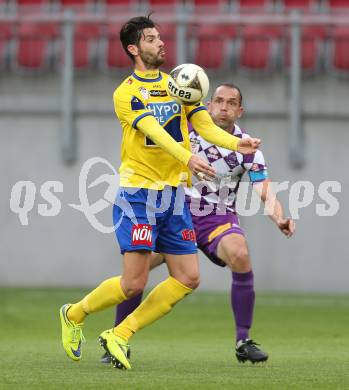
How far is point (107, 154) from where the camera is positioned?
15.7m

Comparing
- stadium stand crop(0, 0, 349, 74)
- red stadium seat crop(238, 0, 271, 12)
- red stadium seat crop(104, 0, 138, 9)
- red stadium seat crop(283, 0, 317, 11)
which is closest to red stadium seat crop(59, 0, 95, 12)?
red stadium seat crop(104, 0, 138, 9)

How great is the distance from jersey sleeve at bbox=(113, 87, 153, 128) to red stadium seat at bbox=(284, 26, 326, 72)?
8505mm

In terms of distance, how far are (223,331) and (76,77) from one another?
5754 millimetres

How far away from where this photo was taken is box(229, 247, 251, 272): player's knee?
320 inches

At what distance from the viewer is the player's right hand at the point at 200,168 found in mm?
7031

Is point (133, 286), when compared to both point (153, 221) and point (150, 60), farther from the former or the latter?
point (150, 60)

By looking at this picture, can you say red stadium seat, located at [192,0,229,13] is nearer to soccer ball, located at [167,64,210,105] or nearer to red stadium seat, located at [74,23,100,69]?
red stadium seat, located at [74,23,100,69]

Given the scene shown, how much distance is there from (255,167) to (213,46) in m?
7.81

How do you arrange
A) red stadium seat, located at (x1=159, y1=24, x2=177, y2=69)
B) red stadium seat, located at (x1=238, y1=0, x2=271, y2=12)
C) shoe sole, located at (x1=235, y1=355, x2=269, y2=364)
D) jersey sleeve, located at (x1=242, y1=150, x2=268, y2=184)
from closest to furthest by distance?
shoe sole, located at (x1=235, y1=355, x2=269, y2=364)
jersey sleeve, located at (x1=242, y1=150, x2=268, y2=184)
red stadium seat, located at (x1=159, y1=24, x2=177, y2=69)
red stadium seat, located at (x1=238, y1=0, x2=271, y2=12)

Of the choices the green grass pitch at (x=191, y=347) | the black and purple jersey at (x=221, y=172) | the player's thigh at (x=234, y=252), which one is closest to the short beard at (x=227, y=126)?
the black and purple jersey at (x=221, y=172)

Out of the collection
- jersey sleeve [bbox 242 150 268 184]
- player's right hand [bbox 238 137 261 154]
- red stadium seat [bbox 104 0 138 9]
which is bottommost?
jersey sleeve [bbox 242 150 268 184]

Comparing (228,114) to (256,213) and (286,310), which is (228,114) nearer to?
(286,310)

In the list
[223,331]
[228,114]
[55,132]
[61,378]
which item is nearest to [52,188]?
[55,132]

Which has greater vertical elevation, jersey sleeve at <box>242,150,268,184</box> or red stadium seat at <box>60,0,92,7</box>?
red stadium seat at <box>60,0,92,7</box>
